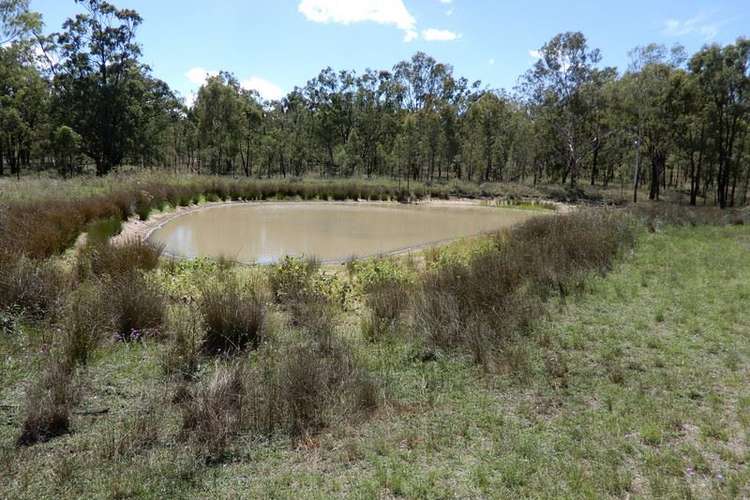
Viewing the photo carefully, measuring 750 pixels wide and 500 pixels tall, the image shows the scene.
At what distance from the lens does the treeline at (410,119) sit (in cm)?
2631

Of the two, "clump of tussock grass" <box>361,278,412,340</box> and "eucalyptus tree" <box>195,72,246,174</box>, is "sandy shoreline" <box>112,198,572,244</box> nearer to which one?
"clump of tussock grass" <box>361,278,412,340</box>

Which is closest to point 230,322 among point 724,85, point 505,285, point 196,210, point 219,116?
point 505,285

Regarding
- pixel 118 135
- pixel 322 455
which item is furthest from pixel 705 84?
pixel 118 135

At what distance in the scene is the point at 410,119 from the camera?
40.3 metres

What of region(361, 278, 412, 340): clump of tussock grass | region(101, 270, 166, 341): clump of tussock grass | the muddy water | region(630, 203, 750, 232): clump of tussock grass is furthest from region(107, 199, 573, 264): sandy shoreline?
region(630, 203, 750, 232): clump of tussock grass

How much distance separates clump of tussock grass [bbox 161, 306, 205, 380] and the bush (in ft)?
0.38

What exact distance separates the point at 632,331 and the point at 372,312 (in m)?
2.90

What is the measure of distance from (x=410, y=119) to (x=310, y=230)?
27.1 m

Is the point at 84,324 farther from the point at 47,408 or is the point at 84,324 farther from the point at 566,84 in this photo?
the point at 566,84

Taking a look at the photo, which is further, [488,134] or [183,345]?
[488,134]

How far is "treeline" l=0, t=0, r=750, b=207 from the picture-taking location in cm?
2631

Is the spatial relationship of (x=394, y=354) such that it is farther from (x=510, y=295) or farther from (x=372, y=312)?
(x=510, y=295)

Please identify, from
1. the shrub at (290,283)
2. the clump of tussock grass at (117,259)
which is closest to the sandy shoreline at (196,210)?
the clump of tussock grass at (117,259)

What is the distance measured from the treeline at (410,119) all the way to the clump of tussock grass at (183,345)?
49.2 ft
